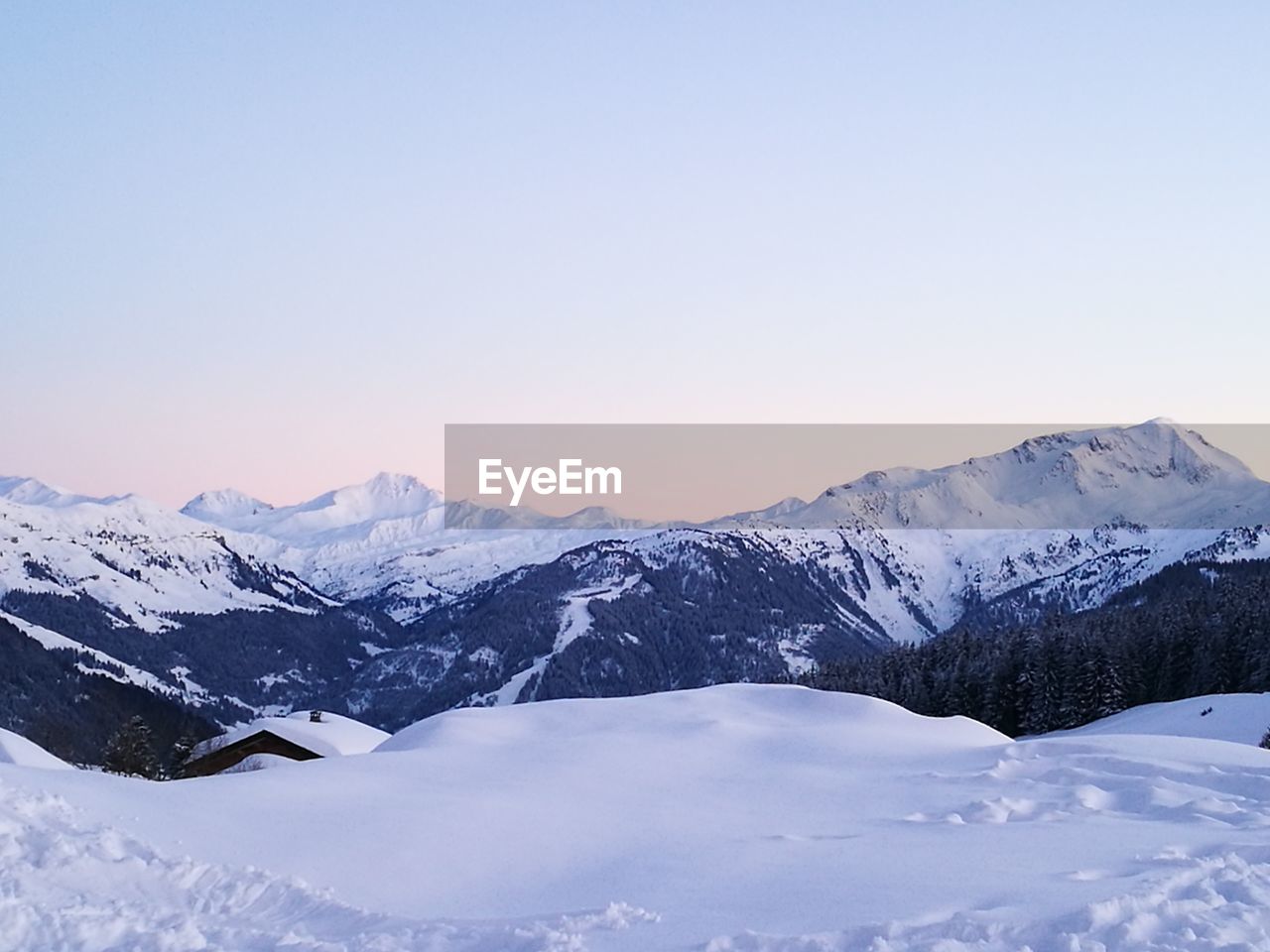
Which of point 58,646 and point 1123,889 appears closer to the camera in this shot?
point 1123,889

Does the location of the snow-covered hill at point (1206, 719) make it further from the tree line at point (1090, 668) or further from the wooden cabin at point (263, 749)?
the wooden cabin at point (263, 749)

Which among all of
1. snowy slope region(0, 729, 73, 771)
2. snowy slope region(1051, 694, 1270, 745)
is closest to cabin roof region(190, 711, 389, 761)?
snowy slope region(0, 729, 73, 771)

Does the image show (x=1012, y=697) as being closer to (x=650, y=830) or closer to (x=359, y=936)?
(x=650, y=830)

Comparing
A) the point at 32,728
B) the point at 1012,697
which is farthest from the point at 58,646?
the point at 1012,697

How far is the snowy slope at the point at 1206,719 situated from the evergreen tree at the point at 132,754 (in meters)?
49.7

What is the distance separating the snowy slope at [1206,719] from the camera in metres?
51.7

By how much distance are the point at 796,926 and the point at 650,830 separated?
478 centimetres

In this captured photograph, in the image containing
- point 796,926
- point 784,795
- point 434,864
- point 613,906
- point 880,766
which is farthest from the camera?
point 880,766

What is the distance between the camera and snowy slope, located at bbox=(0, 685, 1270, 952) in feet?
34.9

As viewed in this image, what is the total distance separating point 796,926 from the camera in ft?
34.7

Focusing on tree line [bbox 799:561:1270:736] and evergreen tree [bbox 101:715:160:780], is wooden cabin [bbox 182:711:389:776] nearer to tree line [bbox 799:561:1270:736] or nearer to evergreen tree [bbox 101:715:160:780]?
evergreen tree [bbox 101:715:160:780]

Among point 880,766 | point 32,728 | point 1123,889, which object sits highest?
point 1123,889

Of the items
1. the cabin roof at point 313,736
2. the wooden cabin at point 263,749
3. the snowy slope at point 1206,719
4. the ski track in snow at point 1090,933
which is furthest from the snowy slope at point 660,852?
the snowy slope at point 1206,719

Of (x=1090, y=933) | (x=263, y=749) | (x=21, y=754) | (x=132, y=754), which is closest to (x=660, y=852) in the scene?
(x=1090, y=933)
